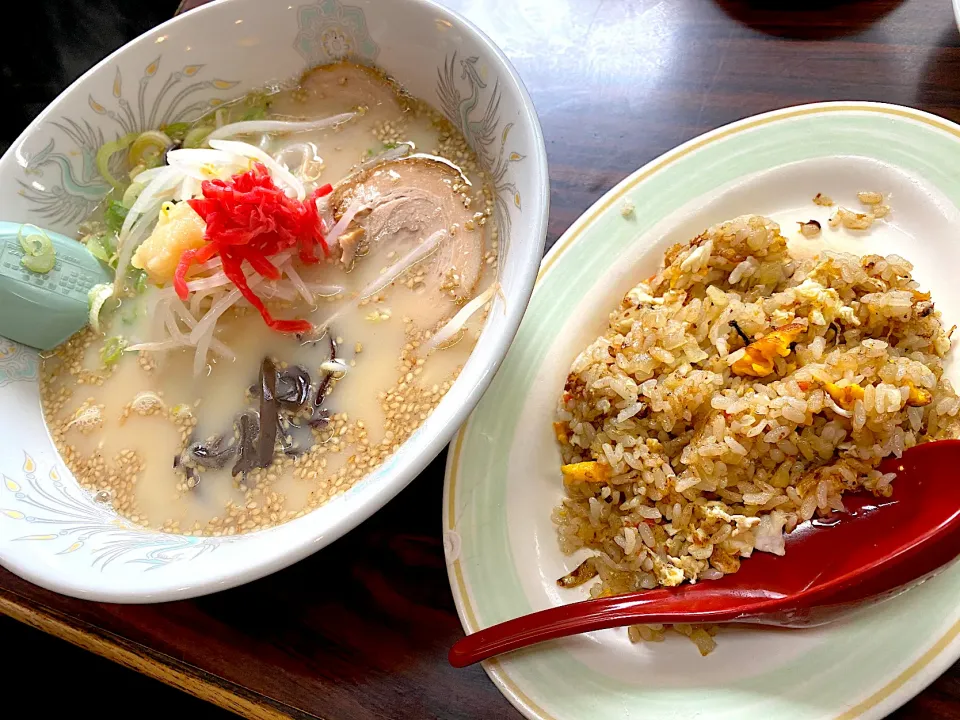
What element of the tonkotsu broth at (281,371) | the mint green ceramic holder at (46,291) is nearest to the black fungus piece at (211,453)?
the tonkotsu broth at (281,371)

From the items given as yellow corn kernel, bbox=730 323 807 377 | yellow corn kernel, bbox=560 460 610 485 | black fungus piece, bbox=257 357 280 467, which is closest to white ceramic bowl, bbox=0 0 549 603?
black fungus piece, bbox=257 357 280 467

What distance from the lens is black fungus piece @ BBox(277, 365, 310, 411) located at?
120cm

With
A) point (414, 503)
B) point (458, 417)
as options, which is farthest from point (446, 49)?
point (414, 503)

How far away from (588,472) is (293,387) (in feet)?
1.71

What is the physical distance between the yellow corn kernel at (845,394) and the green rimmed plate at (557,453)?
0.68 ft

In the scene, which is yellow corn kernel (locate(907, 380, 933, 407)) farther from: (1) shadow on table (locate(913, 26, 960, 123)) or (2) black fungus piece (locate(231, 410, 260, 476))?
(2) black fungus piece (locate(231, 410, 260, 476))

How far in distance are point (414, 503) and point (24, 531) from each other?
0.59 metres

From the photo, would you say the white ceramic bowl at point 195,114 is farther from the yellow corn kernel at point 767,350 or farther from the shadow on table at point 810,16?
the shadow on table at point 810,16

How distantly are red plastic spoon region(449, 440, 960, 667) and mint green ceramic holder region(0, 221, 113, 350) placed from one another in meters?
0.93

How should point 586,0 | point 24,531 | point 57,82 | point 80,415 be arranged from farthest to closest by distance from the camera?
point 57,82
point 586,0
point 80,415
point 24,531

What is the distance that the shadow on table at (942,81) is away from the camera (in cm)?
132

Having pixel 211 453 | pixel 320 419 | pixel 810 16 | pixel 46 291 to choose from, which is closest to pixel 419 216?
pixel 320 419

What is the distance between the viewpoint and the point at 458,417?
3.12 ft

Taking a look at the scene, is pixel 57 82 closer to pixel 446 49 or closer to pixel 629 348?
pixel 446 49
